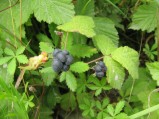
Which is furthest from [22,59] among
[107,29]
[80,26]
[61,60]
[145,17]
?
[145,17]

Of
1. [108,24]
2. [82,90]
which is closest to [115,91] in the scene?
[82,90]

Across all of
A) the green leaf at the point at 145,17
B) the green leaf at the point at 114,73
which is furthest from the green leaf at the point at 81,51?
the green leaf at the point at 145,17

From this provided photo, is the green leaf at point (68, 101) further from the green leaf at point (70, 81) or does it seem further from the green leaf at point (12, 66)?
the green leaf at point (12, 66)

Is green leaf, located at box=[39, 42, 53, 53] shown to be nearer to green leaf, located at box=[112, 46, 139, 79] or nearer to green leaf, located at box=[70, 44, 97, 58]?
green leaf, located at box=[70, 44, 97, 58]

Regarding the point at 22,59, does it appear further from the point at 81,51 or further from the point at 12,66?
the point at 81,51

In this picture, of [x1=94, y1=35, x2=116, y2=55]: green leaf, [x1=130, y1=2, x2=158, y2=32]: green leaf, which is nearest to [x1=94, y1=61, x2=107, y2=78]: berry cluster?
[x1=94, y1=35, x2=116, y2=55]: green leaf
